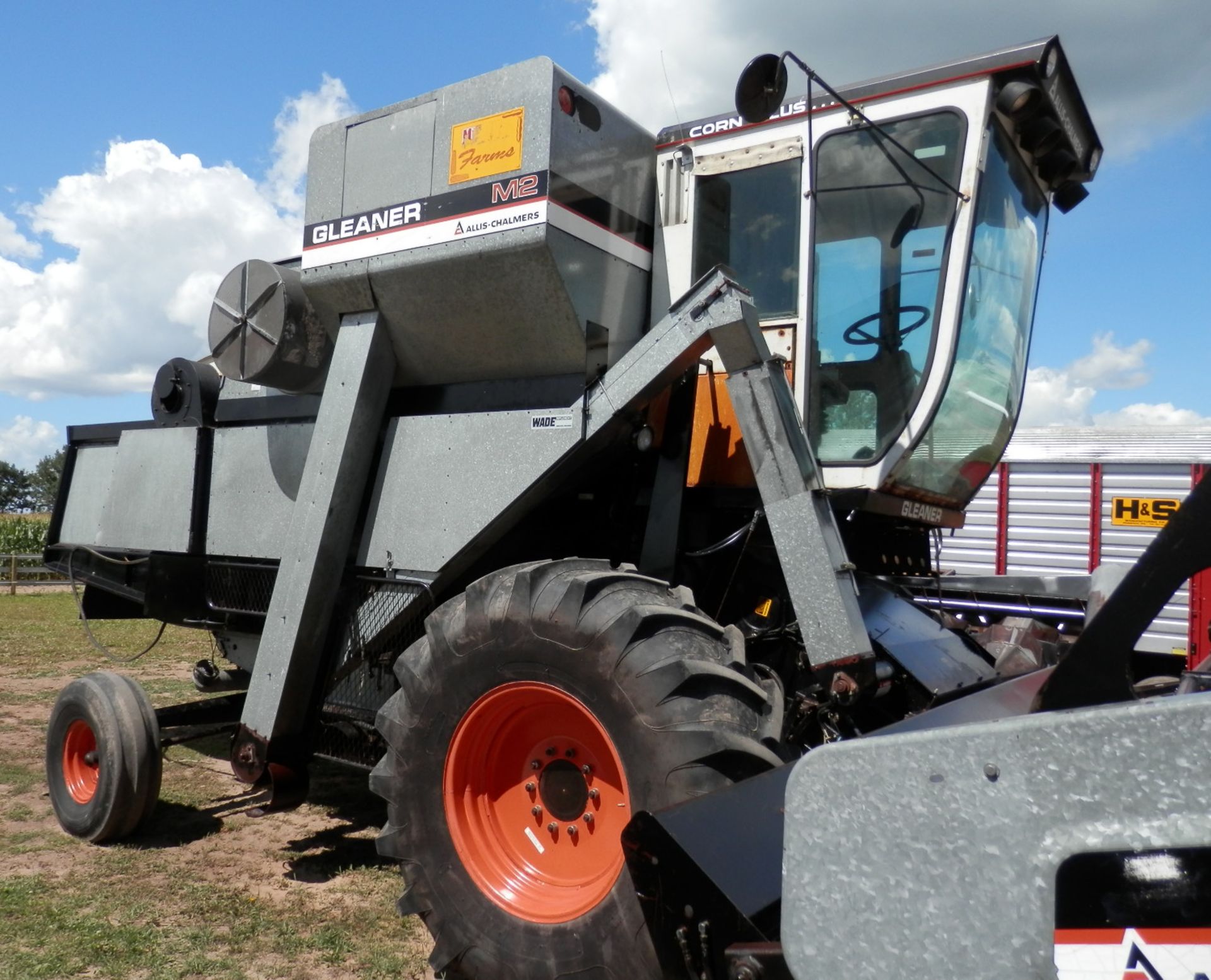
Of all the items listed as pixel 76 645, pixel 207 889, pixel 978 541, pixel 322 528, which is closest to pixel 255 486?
pixel 322 528

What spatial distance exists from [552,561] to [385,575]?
1144mm

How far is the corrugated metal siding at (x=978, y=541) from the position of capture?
11.6 meters

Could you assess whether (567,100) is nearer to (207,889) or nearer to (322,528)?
(322,528)

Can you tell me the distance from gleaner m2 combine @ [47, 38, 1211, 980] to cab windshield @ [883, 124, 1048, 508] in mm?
29

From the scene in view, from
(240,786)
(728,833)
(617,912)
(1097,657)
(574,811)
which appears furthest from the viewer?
(240,786)

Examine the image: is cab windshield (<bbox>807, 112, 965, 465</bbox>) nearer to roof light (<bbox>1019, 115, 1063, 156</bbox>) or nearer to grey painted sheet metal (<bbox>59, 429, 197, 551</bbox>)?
roof light (<bbox>1019, 115, 1063, 156</bbox>)

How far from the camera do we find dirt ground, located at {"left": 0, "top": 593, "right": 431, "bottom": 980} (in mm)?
3516

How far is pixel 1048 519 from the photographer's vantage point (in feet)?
36.8

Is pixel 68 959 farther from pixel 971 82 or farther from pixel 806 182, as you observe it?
pixel 971 82

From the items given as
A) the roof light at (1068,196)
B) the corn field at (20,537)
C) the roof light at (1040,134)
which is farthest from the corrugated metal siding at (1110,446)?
the corn field at (20,537)

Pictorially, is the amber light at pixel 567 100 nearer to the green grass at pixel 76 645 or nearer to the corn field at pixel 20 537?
the green grass at pixel 76 645

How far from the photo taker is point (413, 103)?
4195 mm

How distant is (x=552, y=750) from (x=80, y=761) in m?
3.19

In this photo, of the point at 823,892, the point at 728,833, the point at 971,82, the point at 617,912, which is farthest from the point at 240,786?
the point at 971,82
